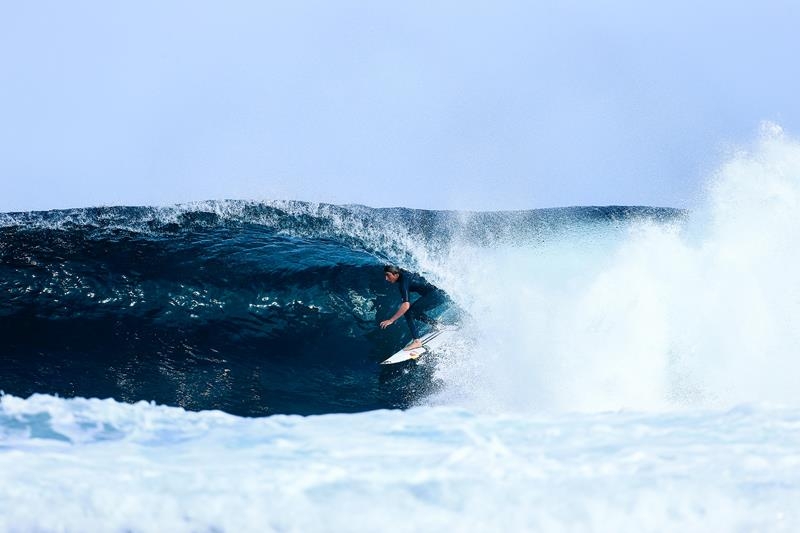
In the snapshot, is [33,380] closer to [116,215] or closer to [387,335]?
[387,335]

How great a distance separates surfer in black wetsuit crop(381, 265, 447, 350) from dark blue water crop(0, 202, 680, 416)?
15.4 inches

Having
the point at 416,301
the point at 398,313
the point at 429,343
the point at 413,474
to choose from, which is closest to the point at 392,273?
the point at 398,313

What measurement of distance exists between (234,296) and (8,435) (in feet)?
19.7

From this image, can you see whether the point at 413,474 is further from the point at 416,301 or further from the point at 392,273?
the point at 416,301

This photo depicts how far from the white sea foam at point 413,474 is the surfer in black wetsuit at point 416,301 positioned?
4.41m

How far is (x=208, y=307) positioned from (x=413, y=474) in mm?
7262

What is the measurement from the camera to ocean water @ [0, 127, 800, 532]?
14.8 feet

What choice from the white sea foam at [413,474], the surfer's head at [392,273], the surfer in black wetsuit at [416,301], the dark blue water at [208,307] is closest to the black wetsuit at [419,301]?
the surfer in black wetsuit at [416,301]

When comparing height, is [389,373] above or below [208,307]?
below

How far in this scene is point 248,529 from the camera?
4.38 m

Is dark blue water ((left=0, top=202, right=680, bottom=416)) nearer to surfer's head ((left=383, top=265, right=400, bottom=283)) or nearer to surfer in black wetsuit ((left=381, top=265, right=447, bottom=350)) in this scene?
surfer in black wetsuit ((left=381, top=265, right=447, bottom=350))

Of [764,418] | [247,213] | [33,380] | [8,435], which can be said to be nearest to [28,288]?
[33,380]

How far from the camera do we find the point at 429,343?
10344mm

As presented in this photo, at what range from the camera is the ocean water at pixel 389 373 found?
177 inches
